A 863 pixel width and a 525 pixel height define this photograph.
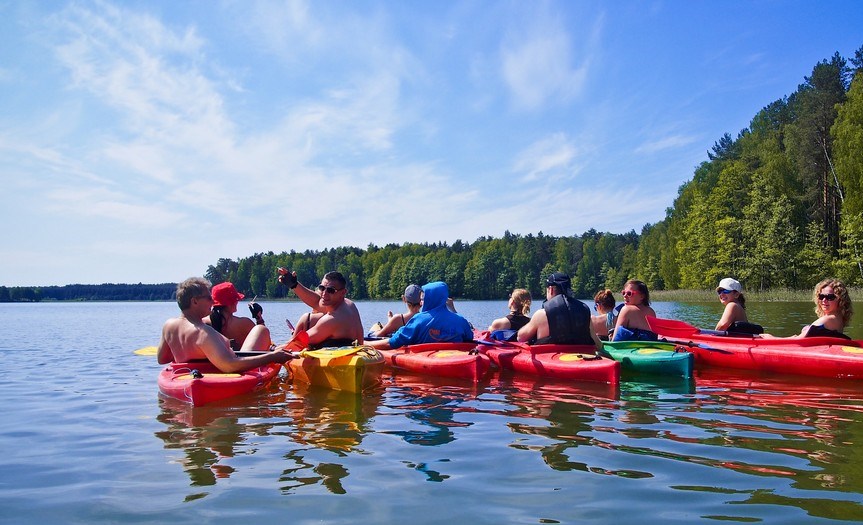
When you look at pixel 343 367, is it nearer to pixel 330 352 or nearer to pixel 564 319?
pixel 330 352

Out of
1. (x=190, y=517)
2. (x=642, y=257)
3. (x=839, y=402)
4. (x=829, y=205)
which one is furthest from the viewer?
(x=642, y=257)

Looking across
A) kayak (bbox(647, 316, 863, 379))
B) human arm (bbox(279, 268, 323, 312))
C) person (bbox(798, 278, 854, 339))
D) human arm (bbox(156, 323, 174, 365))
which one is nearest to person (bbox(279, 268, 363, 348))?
human arm (bbox(279, 268, 323, 312))

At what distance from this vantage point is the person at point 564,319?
9.90m

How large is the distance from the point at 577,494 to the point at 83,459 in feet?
14.3

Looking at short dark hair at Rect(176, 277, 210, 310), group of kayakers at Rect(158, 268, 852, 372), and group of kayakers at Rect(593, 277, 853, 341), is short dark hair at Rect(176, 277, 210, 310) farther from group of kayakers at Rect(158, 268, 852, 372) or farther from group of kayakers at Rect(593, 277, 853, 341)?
group of kayakers at Rect(593, 277, 853, 341)

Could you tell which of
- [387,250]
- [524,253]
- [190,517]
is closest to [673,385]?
[190,517]

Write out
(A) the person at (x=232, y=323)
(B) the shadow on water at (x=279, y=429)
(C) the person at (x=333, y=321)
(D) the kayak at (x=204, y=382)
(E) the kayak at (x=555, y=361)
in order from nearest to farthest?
(B) the shadow on water at (x=279, y=429) < (D) the kayak at (x=204, y=382) < (E) the kayak at (x=555, y=361) < (A) the person at (x=232, y=323) < (C) the person at (x=333, y=321)

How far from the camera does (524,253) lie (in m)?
120

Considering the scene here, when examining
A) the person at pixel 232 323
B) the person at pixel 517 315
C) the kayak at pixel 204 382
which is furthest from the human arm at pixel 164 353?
the person at pixel 517 315

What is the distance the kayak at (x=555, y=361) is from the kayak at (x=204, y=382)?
4020mm

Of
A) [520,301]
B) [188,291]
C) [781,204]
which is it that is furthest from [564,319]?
[781,204]

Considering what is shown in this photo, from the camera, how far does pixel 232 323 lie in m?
9.55

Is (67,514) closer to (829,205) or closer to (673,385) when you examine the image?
(673,385)

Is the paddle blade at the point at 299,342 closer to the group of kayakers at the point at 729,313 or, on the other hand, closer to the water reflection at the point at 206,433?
the water reflection at the point at 206,433
